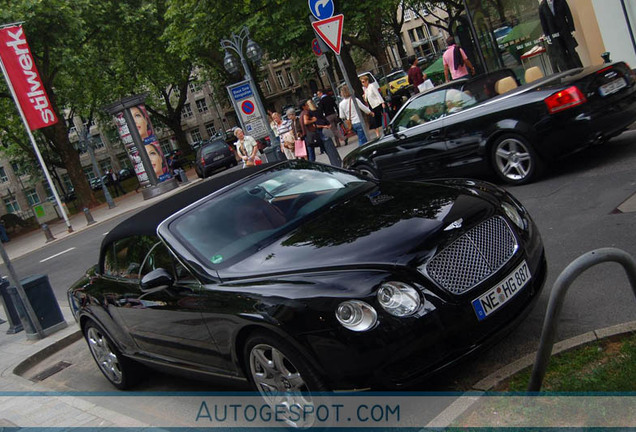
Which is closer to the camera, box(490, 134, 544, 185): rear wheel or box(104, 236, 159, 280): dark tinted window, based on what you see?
box(104, 236, 159, 280): dark tinted window

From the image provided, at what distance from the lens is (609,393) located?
123 inches

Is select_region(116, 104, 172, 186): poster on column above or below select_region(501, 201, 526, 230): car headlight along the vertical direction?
above

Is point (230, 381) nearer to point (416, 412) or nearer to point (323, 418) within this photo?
point (323, 418)

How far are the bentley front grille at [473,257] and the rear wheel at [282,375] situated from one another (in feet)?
2.97

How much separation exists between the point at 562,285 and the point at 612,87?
6310 millimetres

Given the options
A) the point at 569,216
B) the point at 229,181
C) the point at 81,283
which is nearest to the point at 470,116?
the point at 569,216

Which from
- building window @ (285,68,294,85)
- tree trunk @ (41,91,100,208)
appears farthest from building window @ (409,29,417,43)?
tree trunk @ (41,91,100,208)

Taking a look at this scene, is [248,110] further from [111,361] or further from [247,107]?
[111,361]

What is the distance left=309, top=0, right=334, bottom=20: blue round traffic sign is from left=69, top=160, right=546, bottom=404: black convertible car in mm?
6155

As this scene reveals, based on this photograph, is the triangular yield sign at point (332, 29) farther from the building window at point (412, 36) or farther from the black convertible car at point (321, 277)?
the building window at point (412, 36)

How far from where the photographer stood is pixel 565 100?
8055 millimetres

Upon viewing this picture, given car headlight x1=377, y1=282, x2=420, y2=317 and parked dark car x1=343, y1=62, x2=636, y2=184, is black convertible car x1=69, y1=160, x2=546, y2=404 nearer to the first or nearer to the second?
car headlight x1=377, y1=282, x2=420, y2=317

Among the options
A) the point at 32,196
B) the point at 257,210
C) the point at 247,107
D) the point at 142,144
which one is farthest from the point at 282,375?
the point at 32,196

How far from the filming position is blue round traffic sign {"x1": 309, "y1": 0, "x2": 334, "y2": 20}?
11059 mm
